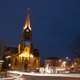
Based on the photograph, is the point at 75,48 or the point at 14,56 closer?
the point at 75,48

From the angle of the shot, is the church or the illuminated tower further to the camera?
the illuminated tower

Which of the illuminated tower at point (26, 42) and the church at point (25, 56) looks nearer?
the church at point (25, 56)

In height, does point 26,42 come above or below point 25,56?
above

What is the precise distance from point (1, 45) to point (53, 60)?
8272 cm

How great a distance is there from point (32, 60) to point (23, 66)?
680 centimetres

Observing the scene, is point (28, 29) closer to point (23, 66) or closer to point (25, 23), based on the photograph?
point (25, 23)

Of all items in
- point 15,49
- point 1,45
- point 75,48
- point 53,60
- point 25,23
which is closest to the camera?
point 75,48

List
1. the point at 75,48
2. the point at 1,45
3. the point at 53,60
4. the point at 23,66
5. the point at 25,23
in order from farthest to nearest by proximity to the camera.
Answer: the point at 53,60 → the point at 25,23 → the point at 23,66 → the point at 1,45 → the point at 75,48

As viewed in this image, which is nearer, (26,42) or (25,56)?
(25,56)

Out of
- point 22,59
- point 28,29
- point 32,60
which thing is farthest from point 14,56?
point 28,29

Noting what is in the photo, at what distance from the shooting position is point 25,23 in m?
93.5

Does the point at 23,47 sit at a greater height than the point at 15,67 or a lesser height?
greater

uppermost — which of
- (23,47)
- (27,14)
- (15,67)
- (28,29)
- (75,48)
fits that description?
(27,14)

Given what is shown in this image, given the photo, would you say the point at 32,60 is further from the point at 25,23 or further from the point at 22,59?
the point at 25,23
